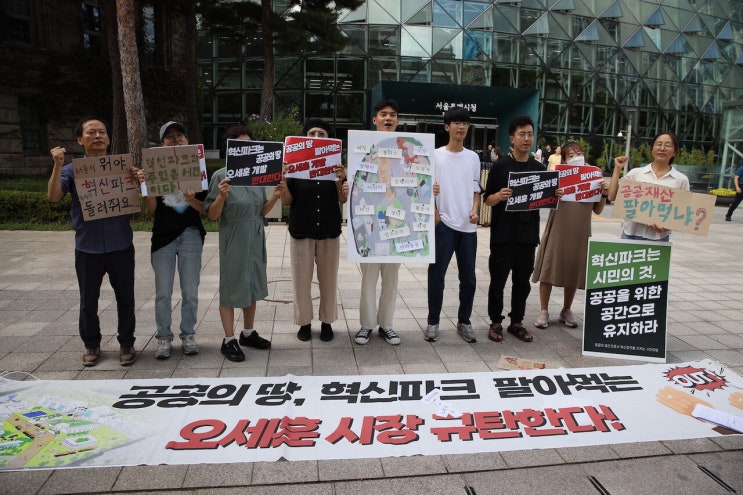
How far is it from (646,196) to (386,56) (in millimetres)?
23012

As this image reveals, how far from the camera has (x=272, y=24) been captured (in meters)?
17.7

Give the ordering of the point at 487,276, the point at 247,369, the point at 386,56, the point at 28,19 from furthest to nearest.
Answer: the point at 386,56, the point at 28,19, the point at 487,276, the point at 247,369

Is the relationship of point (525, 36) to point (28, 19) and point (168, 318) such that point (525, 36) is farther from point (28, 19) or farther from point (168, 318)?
point (168, 318)

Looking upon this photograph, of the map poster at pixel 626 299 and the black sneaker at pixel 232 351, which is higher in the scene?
the map poster at pixel 626 299

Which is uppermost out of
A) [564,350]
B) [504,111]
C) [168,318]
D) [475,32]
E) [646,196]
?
[475,32]

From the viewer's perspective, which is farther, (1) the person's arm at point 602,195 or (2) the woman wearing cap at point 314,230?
(1) the person's arm at point 602,195

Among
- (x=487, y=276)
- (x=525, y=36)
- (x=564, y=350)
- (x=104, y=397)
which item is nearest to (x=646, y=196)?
(x=564, y=350)

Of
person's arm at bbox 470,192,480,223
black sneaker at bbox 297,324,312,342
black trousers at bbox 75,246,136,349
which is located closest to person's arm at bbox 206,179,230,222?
black trousers at bbox 75,246,136,349

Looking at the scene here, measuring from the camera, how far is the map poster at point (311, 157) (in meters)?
4.45

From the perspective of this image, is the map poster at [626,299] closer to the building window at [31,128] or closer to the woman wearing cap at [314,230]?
the woman wearing cap at [314,230]

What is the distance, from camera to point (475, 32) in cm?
2594

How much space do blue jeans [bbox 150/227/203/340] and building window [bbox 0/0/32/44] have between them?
56.5 ft

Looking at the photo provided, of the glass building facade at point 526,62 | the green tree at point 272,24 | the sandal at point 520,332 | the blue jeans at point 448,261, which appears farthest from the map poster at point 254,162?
the glass building facade at point 526,62

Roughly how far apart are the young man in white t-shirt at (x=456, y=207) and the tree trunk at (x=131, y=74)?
884 centimetres
